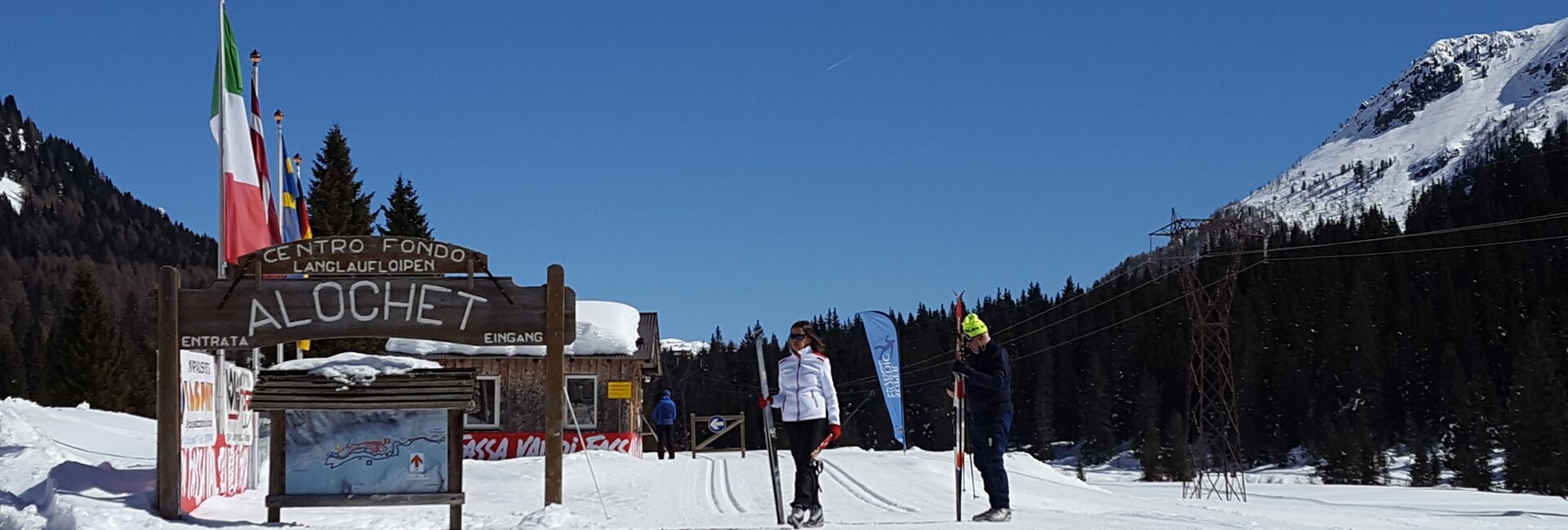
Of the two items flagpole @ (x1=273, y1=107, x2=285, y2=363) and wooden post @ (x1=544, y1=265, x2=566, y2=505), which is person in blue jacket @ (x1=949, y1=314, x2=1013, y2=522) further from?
flagpole @ (x1=273, y1=107, x2=285, y2=363)

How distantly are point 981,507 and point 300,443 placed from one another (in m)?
7.33

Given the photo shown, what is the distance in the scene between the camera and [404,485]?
34.8ft

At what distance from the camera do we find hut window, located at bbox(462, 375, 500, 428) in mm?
29961

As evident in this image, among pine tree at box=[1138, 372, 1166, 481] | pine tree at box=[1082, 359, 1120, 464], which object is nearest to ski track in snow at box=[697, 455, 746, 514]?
pine tree at box=[1138, 372, 1166, 481]

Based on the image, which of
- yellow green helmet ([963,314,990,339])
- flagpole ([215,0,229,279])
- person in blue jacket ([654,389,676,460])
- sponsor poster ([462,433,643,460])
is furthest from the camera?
sponsor poster ([462,433,643,460])

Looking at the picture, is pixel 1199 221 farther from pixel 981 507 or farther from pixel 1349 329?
pixel 1349 329

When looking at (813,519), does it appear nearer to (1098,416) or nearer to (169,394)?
(169,394)

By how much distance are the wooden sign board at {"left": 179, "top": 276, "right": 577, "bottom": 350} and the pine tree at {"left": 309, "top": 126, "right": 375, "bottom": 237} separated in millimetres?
26993

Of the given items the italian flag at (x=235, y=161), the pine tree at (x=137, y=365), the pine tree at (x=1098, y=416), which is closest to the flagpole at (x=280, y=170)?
the italian flag at (x=235, y=161)

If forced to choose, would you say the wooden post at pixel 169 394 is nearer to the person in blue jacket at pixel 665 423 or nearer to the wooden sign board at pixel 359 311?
the wooden sign board at pixel 359 311

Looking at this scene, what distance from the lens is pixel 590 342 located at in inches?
1198

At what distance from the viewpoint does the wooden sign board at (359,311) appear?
35.8 feet

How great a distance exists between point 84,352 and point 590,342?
122 ft

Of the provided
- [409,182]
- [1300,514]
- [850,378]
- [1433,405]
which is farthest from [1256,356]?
[1300,514]
